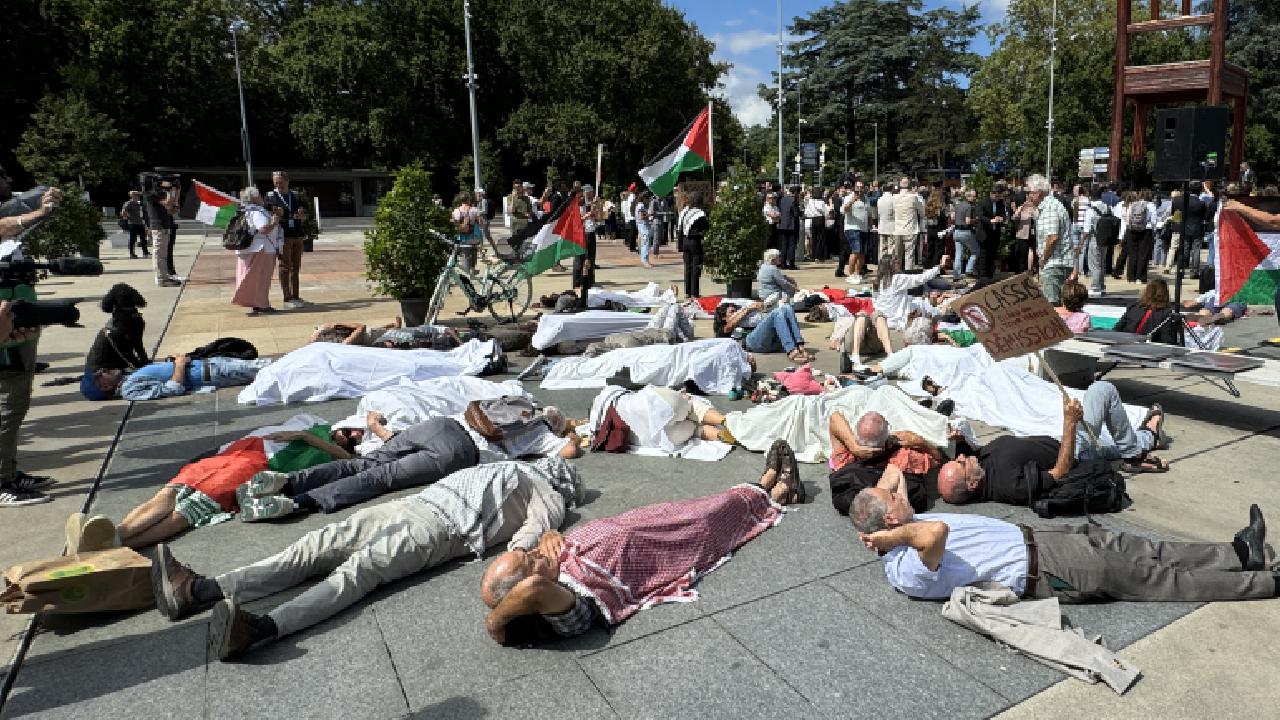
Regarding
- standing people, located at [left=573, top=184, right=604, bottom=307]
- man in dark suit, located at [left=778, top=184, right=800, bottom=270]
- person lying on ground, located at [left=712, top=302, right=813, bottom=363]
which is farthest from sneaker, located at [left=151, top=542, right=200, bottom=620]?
man in dark suit, located at [left=778, top=184, right=800, bottom=270]

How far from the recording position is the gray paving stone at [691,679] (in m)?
3.29

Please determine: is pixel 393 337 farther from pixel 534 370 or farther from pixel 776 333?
pixel 776 333

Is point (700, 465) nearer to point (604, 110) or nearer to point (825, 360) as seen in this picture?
point (825, 360)

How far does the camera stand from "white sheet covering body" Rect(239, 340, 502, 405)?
8.01m

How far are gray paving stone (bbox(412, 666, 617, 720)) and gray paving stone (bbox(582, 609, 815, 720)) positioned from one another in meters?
0.07

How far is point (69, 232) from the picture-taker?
19.7 meters

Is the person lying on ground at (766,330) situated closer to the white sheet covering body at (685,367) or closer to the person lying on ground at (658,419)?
the white sheet covering body at (685,367)

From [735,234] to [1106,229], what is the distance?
6.80 m

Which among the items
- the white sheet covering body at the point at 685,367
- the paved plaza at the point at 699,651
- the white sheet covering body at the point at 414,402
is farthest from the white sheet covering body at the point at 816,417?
the white sheet covering body at the point at 414,402

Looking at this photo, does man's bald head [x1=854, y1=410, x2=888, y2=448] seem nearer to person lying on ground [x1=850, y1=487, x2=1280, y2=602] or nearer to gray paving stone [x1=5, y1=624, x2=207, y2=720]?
person lying on ground [x1=850, y1=487, x2=1280, y2=602]

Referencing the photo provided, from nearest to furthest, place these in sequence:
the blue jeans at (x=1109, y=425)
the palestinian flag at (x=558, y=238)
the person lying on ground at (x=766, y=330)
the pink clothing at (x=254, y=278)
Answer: the blue jeans at (x=1109, y=425) → the person lying on ground at (x=766, y=330) → the palestinian flag at (x=558, y=238) → the pink clothing at (x=254, y=278)

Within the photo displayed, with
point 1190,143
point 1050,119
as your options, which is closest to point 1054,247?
point 1190,143

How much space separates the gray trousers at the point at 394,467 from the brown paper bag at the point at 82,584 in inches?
48.4

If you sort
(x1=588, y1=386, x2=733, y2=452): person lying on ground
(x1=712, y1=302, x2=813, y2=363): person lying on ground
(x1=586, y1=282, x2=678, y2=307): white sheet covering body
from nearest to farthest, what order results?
(x1=588, y1=386, x2=733, y2=452): person lying on ground
(x1=712, y1=302, x2=813, y2=363): person lying on ground
(x1=586, y1=282, x2=678, y2=307): white sheet covering body
